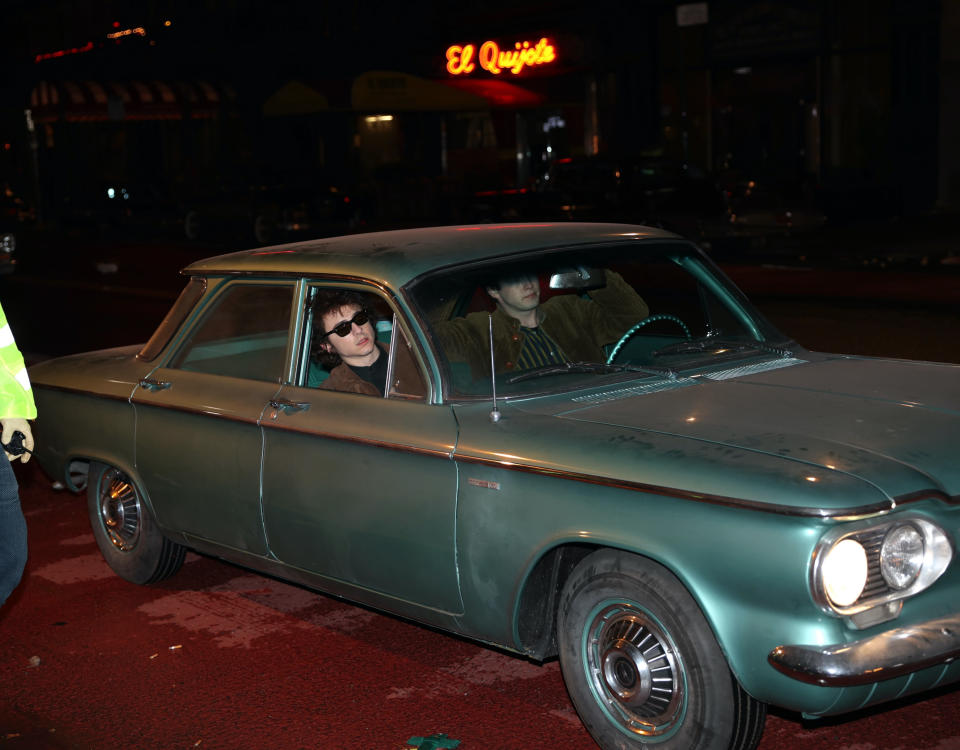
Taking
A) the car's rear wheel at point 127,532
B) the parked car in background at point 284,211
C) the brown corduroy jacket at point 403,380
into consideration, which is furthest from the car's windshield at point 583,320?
the parked car in background at point 284,211

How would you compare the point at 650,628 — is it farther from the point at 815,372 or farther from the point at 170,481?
the point at 170,481

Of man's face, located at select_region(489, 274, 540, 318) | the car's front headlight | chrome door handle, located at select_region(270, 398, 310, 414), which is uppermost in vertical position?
man's face, located at select_region(489, 274, 540, 318)

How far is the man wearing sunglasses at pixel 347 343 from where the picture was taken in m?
4.85

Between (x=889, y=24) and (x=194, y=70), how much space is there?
25275 millimetres

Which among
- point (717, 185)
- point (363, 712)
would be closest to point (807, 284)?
point (717, 185)

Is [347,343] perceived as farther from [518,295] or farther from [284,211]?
[284,211]

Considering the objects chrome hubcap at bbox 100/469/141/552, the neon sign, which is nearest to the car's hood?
chrome hubcap at bbox 100/469/141/552

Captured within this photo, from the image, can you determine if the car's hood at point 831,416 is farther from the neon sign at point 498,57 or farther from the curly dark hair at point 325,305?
the neon sign at point 498,57

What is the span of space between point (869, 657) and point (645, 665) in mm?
661

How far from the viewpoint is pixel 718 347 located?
192 inches

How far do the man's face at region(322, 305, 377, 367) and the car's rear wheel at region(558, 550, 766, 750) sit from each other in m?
1.52

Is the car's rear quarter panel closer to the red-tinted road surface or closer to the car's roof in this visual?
the red-tinted road surface

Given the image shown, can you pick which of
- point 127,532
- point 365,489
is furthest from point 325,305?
point 127,532

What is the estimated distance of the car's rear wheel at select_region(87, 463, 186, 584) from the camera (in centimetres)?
565
